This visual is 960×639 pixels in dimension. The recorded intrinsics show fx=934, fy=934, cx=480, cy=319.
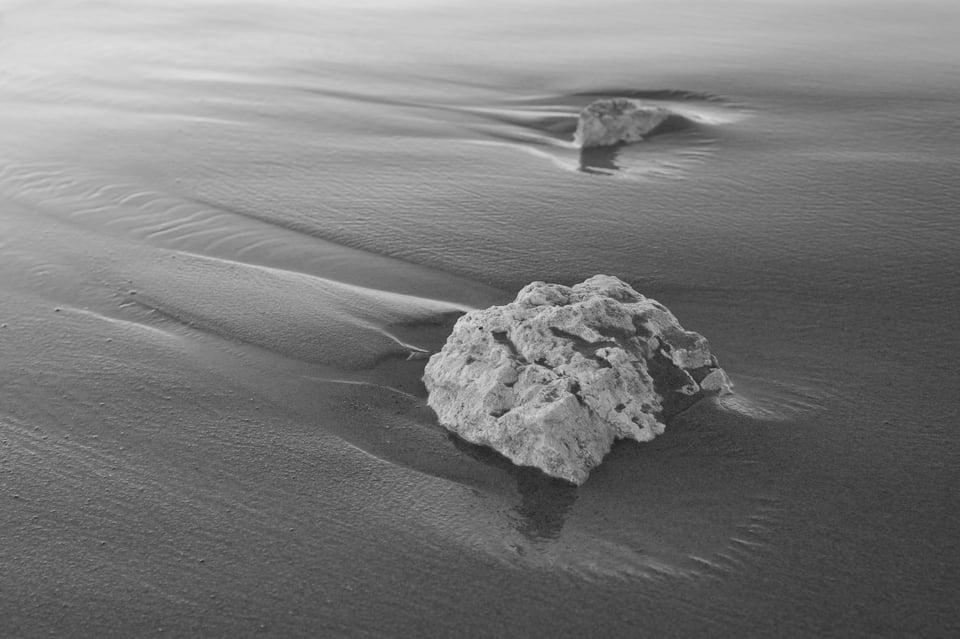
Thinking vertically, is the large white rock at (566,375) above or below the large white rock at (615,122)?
below

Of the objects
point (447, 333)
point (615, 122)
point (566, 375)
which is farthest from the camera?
point (615, 122)

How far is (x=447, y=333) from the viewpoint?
7750 millimetres

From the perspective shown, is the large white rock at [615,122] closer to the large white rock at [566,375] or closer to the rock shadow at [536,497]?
the large white rock at [566,375]

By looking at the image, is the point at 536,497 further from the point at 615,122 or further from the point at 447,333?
the point at 615,122

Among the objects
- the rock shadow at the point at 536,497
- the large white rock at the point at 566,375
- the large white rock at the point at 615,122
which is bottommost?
the rock shadow at the point at 536,497

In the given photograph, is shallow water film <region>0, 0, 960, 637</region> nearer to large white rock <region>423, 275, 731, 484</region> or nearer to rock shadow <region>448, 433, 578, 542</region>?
rock shadow <region>448, 433, 578, 542</region>

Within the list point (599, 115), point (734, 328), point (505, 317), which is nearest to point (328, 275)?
point (505, 317)

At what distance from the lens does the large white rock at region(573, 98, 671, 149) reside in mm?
12273

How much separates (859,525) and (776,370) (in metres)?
1.76

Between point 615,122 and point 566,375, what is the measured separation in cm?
678

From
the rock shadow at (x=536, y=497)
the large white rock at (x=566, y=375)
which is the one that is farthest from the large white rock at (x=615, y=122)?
the rock shadow at (x=536, y=497)

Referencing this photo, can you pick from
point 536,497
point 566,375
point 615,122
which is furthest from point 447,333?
point 615,122

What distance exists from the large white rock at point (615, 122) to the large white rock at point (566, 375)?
558 cm

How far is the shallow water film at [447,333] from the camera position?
5.21m
